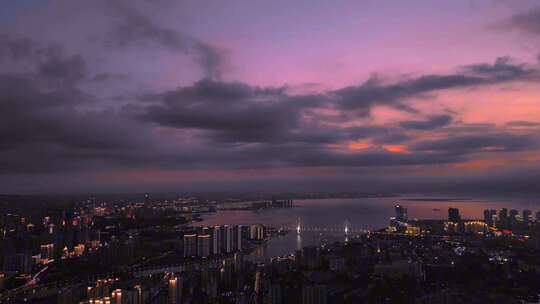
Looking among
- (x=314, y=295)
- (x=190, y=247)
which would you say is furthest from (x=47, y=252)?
(x=314, y=295)

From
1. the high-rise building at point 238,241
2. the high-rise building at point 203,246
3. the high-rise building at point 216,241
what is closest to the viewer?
the high-rise building at point 203,246

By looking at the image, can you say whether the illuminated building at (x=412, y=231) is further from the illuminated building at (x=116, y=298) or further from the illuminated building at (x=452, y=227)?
the illuminated building at (x=116, y=298)

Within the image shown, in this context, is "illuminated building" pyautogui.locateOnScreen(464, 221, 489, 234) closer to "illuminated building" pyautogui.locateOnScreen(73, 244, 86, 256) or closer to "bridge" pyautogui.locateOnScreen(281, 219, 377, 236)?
"bridge" pyautogui.locateOnScreen(281, 219, 377, 236)

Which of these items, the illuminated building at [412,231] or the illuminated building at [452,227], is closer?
the illuminated building at [452,227]

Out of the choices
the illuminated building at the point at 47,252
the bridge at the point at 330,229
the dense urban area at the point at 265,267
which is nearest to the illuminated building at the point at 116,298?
the dense urban area at the point at 265,267

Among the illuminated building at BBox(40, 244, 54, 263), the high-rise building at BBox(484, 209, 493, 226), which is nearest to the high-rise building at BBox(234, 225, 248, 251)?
the illuminated building at BBox(40, 244, 54, 263)

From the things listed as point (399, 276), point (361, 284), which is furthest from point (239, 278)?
point (399, 276)

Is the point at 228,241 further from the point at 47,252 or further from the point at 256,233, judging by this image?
the point at 47,252
